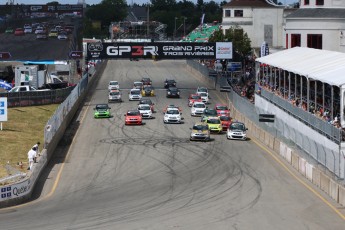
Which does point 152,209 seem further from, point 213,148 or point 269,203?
point 213,148

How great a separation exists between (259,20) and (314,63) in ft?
237

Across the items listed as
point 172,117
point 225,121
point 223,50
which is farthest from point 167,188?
point 223,50

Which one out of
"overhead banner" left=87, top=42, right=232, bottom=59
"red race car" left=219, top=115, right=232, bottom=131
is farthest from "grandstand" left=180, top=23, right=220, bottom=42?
"red race car" left=219, top=115, right=232, bottom=131

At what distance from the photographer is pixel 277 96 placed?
64.5 metres

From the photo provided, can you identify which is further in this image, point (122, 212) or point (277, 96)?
point (277, 96)

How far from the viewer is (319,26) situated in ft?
276

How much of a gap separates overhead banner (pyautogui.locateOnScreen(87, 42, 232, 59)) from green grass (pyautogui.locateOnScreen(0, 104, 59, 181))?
63.0 ft

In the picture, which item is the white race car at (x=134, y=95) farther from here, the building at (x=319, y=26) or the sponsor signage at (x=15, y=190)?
the sponsor signage at (x=15, y=190)

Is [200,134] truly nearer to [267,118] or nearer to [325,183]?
[267,118]

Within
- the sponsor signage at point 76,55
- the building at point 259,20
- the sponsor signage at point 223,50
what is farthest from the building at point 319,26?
the building at point 259,20

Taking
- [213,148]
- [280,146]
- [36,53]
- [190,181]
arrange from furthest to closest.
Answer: [36,53]
[213,148]
[280,146]
[190,181]

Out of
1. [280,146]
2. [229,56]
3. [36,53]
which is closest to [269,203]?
[280,146]

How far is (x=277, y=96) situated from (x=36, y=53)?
50.3m

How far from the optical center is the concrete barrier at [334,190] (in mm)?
36938
